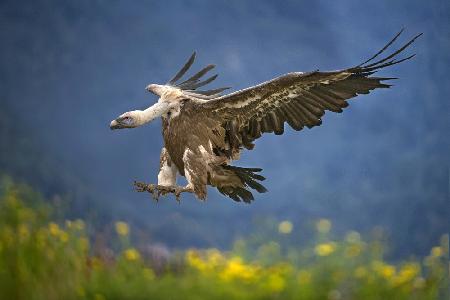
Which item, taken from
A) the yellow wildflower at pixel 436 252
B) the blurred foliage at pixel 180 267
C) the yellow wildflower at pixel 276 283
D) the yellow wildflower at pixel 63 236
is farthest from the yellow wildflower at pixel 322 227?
the yellow wildflower at pixel 63 236

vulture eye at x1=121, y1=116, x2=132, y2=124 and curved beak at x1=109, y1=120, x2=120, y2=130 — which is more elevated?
vulture eye at x1=121, y1=116, x2=132, y2=124

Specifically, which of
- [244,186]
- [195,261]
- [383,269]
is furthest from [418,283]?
[195,261]

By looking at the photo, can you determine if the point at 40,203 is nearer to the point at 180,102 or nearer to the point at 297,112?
the point at 180,102

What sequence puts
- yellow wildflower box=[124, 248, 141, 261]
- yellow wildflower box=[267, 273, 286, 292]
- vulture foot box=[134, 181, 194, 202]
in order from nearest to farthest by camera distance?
1. yellow wildflower box=[267, 273, 286, 292]
2. yellow wildflower box=[124, 248, 141, 261]
3. vulture foot box=[134, 181, 194, 202]

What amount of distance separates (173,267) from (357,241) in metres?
0.77

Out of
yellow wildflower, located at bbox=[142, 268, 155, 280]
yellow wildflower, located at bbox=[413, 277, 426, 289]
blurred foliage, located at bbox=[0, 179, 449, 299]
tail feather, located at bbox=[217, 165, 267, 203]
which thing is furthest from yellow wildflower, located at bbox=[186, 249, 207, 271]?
yellow wildflower, located at bbox=[413, 277, 426, 289]

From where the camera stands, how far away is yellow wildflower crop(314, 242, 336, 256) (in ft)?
11.1

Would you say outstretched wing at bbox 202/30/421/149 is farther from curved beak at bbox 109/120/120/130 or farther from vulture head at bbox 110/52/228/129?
curved beak at bbox 109/120/120/130

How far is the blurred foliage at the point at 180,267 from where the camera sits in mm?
3219

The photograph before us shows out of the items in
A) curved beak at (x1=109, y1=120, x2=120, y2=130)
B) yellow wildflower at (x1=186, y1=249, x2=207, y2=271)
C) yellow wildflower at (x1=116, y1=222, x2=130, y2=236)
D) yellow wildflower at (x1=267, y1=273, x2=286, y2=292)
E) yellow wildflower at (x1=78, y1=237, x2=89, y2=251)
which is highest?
curved beak at (x1=109, y1=120, x2=120, y2=130)

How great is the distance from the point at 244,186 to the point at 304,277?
0.54 m

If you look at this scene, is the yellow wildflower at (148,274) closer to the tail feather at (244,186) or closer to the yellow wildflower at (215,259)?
the yellow wildflower at (215,259)

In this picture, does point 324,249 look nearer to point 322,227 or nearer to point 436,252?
point 322,227

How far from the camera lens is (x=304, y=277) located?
3.29 meters
